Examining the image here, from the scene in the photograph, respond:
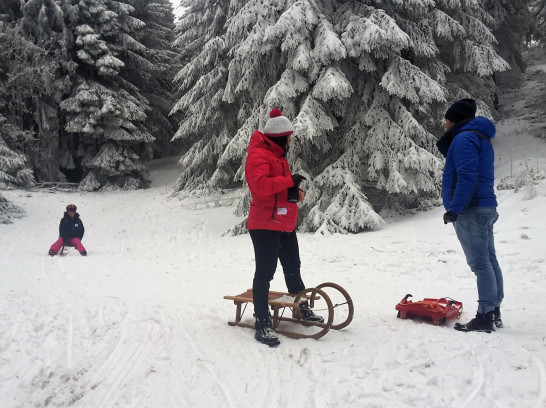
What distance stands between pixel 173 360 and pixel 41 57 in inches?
691

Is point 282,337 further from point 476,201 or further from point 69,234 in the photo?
point 69,234

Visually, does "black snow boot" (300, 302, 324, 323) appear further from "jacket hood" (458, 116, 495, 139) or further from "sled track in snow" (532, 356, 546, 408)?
"jacket hood" (458, 116, 495, 139)

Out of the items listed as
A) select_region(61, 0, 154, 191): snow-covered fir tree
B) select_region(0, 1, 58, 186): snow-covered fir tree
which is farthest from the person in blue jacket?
select_region(61, 0, 154, 191): snow-covered fir tree

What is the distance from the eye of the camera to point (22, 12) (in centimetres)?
1930

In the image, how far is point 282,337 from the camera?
402 cm

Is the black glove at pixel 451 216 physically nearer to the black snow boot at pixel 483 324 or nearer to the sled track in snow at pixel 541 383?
the black snow boot at pixel 483 324

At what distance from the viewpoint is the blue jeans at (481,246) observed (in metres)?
3.68

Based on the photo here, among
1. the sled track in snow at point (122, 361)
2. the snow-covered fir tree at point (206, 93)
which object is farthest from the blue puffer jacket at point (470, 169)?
the snow-covered fir tree at point (206, 93)

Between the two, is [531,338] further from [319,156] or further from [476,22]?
[476,22]

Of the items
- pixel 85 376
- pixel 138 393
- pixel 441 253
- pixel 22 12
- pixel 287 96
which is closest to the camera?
pixel 138 393

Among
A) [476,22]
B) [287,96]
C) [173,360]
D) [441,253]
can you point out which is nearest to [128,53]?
[287,96]

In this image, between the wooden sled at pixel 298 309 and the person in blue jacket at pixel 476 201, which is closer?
the person in blue jacket at pixel 476 201

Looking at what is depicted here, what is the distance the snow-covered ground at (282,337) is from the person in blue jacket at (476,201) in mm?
311

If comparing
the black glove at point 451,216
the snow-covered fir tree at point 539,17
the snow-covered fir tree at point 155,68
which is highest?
the snow-covered fir tree at point 539,17
